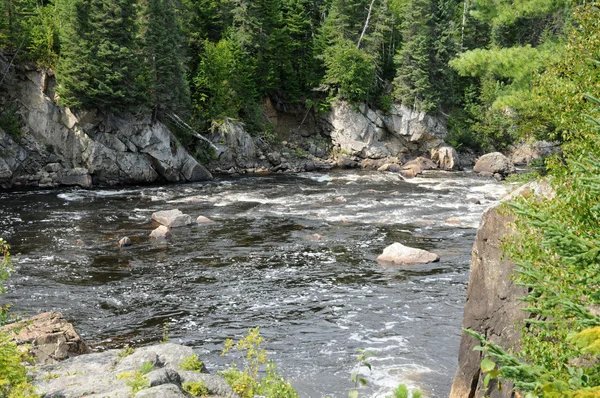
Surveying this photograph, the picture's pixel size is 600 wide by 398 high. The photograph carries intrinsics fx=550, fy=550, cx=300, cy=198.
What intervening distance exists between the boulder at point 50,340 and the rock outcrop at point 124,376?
6.64 ft

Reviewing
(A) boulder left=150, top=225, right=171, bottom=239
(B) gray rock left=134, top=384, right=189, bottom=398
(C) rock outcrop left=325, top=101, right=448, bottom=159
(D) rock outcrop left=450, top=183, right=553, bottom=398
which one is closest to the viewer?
(B) gray rock left=134, top=384, right=189, bottom=398

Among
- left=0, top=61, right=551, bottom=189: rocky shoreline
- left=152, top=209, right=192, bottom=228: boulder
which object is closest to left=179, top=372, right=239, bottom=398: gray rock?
left=152, top=209, right=192, bottom=228: boulder

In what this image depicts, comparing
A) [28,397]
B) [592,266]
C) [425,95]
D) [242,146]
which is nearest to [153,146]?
[242,146]

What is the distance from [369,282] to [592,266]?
1410cm

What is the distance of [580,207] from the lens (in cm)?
674

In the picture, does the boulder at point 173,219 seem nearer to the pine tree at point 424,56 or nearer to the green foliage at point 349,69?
the green foliage at point 349,69

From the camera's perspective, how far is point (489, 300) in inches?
438

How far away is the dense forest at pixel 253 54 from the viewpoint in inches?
1564

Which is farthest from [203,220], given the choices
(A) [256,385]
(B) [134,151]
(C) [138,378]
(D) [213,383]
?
(C) [138,378]

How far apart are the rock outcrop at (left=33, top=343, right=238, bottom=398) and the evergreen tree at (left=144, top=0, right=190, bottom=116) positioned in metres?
35.1

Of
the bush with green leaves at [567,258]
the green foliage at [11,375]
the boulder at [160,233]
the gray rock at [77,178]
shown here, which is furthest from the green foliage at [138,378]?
the gray rock at [77,178]

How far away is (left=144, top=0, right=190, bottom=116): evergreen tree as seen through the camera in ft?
143

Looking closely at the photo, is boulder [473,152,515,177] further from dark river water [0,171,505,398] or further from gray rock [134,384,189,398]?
gray rock [134,384,189,398]

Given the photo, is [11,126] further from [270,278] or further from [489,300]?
[489,300]
